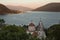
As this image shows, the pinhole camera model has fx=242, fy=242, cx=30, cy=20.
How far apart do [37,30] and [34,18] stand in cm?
36

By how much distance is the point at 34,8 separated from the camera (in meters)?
6.34

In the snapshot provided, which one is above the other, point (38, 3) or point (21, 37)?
point (38, 3)

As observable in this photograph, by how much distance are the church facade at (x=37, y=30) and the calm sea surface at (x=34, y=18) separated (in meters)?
0.11

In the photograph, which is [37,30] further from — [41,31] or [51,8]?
[51,8]

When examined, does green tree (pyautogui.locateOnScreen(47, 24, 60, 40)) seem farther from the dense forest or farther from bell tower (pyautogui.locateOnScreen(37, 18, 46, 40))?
bell tower (pyautogui.locateOnScreen(37, 18, 46, 40))

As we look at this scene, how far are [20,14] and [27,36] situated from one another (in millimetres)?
640

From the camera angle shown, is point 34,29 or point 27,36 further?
point 34,29

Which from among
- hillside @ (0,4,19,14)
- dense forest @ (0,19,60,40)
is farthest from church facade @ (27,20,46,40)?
hillside @ (0,4,19,14)

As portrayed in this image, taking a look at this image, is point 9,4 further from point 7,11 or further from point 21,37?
point 21,37

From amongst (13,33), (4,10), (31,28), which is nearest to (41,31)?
(31,28)

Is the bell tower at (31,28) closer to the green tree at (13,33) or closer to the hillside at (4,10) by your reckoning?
the green tree at (13,33)

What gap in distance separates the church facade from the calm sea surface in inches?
4.5

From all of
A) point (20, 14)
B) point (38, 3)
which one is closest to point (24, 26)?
point (20, 14)

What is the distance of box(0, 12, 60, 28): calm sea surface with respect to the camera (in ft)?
20.3
